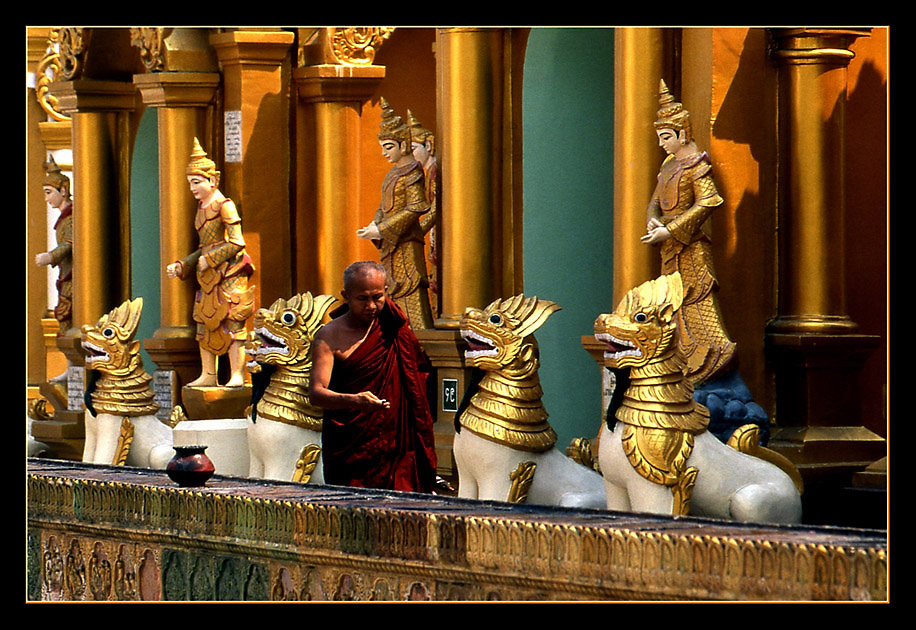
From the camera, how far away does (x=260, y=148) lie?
46.4 feet

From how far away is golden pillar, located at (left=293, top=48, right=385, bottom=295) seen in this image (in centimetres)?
1414

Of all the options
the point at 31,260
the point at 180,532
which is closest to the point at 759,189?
the point at 180,532

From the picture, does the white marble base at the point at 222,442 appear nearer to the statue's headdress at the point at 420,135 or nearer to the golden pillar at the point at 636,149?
the statue's headdress at the point at 420,135

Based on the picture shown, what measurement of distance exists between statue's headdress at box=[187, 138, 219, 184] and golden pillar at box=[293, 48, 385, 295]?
99 cm

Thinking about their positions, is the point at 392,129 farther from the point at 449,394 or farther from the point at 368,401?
the point at 368,401

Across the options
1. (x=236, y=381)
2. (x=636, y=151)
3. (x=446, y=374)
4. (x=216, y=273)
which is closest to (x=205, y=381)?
(x=236, y=381)

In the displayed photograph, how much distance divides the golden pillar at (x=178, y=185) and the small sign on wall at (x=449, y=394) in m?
3.21

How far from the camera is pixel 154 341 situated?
14.3 m

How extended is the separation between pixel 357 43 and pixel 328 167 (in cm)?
92

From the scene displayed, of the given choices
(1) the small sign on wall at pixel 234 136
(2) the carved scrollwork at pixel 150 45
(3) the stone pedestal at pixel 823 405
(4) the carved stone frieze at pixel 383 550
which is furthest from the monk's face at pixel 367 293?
(2) the carved scrollwork at pixel 150 45

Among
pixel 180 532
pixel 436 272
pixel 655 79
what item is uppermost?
pixel 655 79

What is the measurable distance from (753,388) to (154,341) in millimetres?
5585

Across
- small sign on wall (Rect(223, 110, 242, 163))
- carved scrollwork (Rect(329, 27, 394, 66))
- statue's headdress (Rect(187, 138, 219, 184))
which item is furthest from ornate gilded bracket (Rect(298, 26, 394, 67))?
statue's headdress (Rect(187, 138, 219, 184))

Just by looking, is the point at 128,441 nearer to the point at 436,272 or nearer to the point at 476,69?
the point at 436,272
